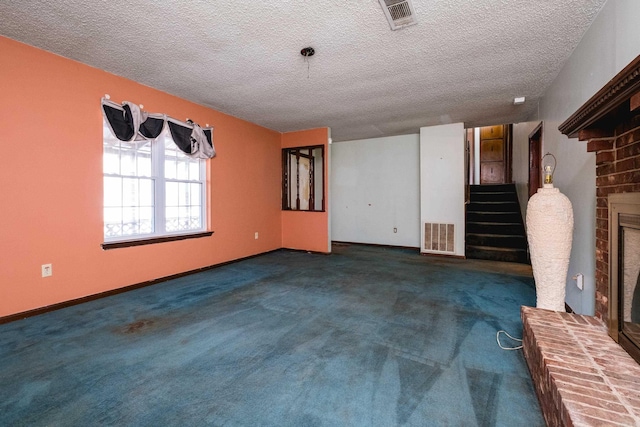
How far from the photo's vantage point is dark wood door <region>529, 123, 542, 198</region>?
4441mm

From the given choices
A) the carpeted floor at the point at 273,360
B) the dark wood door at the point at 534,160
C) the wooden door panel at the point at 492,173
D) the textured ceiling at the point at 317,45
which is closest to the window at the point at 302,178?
the textured ceiling at the point at 317,45

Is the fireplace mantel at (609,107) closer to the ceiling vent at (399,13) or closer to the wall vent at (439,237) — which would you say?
the ceiling vent at (399,13)

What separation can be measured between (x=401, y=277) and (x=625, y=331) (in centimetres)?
258

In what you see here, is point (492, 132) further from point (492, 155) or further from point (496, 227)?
point (496, 227)

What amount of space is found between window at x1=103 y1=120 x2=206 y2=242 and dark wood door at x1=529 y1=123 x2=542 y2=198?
5.44 meters

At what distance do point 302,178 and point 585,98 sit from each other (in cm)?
518

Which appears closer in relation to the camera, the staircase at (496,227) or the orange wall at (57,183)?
the orange wall at (57,183)

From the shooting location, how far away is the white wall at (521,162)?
535cm

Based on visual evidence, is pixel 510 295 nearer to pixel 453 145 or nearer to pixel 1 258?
pixel 453 145

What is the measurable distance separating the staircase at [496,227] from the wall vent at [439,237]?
34 centimetres

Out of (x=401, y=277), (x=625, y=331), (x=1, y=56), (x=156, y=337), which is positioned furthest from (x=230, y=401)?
(x=1, y=56)

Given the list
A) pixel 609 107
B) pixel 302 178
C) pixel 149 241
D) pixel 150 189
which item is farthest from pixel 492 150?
pixel 149 241

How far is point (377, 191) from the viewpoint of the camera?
6.70 m

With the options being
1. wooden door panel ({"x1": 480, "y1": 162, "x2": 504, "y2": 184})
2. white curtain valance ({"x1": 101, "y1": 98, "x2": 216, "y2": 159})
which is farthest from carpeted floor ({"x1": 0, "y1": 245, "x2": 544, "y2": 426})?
wooden door panel ({"x1": 480, "y1": 162, "x2": 504, "y2": 184})
